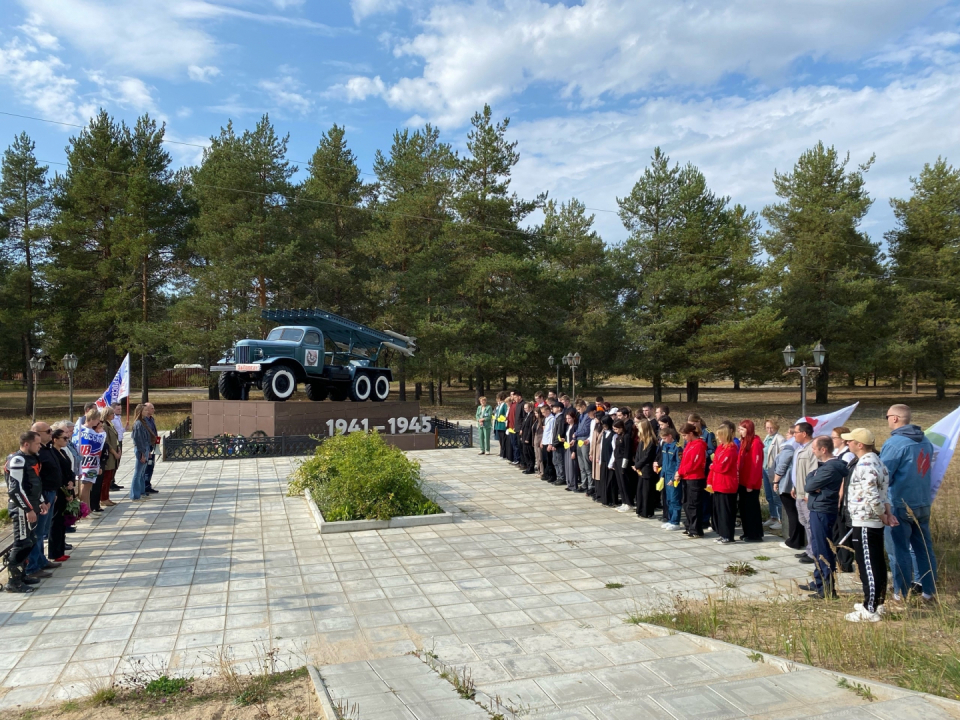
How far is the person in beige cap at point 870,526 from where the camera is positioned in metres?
5.17

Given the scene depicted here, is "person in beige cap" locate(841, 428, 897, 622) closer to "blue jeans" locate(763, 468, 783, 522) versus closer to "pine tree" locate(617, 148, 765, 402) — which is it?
"blue jeans" locate(763, 468, 783, 522)

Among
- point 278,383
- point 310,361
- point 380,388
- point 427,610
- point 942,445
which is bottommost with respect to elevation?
point 427,610

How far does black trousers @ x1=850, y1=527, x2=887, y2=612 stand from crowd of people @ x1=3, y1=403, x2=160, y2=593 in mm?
7408

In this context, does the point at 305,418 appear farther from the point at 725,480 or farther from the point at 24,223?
the point at 24,223

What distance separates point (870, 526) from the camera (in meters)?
5.20

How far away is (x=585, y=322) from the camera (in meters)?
37.1

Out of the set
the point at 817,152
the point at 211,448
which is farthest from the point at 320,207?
the point at 817,152

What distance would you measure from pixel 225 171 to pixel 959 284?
37.7 m

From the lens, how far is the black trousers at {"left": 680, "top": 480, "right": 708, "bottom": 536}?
8102mm

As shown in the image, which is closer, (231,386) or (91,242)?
(231,386)

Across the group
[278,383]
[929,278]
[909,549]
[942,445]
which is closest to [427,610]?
[909,549]

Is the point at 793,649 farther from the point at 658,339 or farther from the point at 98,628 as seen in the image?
the point at 658,339

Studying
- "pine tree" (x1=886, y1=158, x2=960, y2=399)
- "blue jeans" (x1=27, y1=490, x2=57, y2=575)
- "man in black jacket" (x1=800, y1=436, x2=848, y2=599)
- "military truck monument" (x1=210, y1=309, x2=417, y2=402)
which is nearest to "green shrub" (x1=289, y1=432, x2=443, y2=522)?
"blue jeans" (x1=27, y1=490, x2=57, y2=575)

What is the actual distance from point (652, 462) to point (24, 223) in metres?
33.3
